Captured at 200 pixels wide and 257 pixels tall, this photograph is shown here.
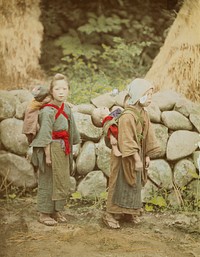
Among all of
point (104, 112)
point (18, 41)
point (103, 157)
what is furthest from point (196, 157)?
point (18, 41)

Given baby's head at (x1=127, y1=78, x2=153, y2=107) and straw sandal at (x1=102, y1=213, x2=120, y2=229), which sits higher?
baby's head at (x1=127, y1=78, x2=153, y2=107)

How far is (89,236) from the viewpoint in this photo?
3.19 meters

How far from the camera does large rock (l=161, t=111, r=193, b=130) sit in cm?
371

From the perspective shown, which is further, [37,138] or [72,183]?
[72,183]

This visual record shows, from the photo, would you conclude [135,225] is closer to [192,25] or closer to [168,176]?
[168,176]

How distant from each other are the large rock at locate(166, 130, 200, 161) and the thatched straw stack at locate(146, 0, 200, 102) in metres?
0.30

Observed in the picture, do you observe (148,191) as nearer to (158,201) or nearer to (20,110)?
(158,201)

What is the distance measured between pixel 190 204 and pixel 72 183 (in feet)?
2.68

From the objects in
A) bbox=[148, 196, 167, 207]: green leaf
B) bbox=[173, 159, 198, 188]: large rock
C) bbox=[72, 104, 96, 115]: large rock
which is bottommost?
bbox=[148, 196, 167, 207]: green leaf

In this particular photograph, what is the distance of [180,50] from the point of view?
3.89 meters

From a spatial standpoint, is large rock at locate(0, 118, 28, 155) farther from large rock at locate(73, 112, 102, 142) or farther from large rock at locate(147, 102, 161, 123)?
large rock at locate(147, 102, 161, 123)

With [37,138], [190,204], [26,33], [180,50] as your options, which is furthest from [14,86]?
[190,204]

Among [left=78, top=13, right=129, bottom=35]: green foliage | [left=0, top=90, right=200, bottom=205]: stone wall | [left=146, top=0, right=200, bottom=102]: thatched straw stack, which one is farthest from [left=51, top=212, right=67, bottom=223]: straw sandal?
[left=78, top=13, right=129, bottom=35]: green foliage

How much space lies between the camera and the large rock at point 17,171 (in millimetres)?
3590
